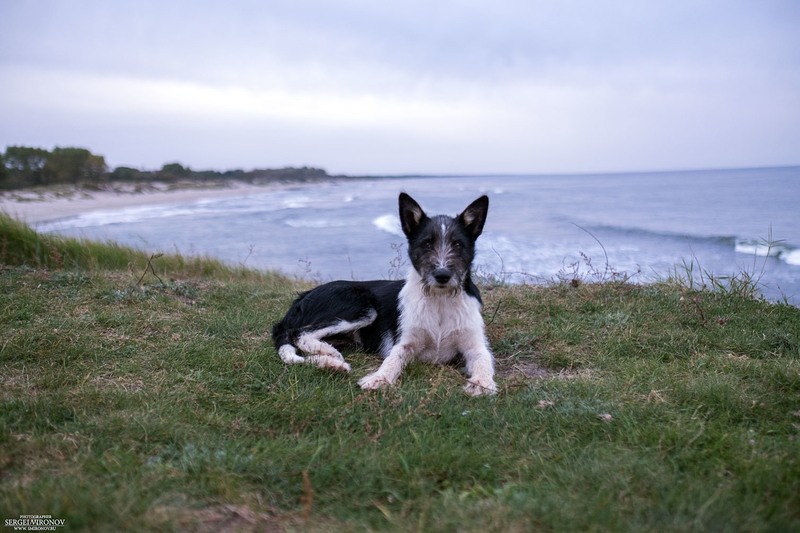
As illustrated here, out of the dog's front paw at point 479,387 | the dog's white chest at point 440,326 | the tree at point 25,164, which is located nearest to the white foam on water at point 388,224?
the dog's white chest at point 440,326

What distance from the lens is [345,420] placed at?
152 inches

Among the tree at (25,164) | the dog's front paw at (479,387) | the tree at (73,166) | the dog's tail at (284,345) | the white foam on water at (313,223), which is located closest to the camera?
the dog's front paw at (479,387)

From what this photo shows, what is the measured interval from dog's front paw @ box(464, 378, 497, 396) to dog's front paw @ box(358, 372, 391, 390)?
0.61 m

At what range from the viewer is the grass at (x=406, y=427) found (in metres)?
2.72

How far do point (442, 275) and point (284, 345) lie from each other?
5.07ft

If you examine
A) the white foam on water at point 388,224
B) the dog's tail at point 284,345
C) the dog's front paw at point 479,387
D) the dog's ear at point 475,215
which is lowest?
the white foam on water at point 388,224

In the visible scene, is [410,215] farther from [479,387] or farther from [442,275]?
[479,387]

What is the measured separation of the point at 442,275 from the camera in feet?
16.1

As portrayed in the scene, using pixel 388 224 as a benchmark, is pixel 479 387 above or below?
above

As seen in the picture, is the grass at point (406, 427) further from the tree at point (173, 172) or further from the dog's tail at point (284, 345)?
the tree at point (173, 172)

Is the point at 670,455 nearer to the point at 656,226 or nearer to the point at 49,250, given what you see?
the point at 49,250

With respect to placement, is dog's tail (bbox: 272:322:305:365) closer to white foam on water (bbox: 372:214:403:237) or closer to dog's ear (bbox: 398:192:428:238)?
dog's ear (bbox: 398:192:428:238)

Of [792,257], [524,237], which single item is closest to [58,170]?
[524,237]

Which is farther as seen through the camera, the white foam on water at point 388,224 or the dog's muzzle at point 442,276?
the white foam on water at point 388,224
